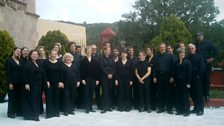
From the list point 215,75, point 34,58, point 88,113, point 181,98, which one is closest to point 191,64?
point 181,98

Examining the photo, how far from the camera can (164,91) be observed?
10.5 metres

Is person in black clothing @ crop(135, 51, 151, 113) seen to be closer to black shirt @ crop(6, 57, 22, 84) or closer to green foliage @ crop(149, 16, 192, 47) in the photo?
black shirt @ crop(6, 57, 22, 84)

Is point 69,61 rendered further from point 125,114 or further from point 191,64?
point 191,64

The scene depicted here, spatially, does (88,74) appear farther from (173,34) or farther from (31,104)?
(173,34)

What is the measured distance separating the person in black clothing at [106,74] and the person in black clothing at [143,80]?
77cm

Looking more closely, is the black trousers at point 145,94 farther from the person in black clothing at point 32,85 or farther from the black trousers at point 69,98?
the person in black clothing at point 32,85

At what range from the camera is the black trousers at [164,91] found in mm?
10422

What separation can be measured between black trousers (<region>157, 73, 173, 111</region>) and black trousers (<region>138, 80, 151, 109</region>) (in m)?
0.33

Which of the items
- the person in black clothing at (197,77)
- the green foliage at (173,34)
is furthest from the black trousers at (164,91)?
the green foliage at (173,34)

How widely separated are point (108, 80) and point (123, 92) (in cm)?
59

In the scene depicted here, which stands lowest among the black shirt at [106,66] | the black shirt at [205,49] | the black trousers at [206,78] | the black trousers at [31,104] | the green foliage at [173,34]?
the black trousers at [31,104]

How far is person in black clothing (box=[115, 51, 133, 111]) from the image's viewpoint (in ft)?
35.7

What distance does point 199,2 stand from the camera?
132ft

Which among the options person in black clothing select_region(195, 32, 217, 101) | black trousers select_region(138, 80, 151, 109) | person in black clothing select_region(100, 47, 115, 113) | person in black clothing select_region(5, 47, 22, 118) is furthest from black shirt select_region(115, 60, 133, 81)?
person in black clothing select_region(5, 47, 22, 118)
